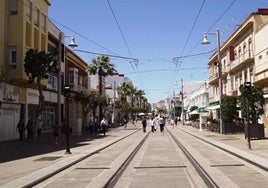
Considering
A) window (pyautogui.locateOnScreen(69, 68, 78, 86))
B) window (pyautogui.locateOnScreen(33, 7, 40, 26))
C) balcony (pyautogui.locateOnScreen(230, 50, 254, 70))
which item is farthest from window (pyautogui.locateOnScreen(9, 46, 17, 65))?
balcony (pyautogui.locateOnScreen(230, 50, 254, 70))

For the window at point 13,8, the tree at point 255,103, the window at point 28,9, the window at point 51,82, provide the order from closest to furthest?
the tree at point 255,103 → the window at point 13,8 → the window at point 28,9 → the window at point 51,82

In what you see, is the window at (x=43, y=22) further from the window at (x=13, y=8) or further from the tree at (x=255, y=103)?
the tree at (x=255, y=103)

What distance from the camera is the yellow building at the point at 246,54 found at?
45.1 metres

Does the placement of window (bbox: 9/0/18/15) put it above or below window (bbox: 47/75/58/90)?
above

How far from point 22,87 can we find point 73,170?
2133cm

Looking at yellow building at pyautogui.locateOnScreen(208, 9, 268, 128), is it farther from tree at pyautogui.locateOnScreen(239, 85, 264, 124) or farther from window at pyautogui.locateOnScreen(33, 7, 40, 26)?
window at pyautogui.locateOnScreen(33, 7, 40, 26)

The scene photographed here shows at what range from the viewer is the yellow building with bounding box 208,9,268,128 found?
45094 mm

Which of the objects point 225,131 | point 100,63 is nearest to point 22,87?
point 225,131

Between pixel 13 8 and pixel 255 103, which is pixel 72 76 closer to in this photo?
pixel 13 8

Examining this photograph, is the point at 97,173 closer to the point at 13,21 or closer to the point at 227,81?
the point at 13,21

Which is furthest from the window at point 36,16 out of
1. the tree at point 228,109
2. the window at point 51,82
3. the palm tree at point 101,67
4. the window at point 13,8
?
the palm tree at point 101,67

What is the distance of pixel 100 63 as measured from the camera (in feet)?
207

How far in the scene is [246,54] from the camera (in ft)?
166

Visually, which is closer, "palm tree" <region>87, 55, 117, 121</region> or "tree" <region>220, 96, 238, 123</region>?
"tree" <region>220, 96, 238, 123</region>
